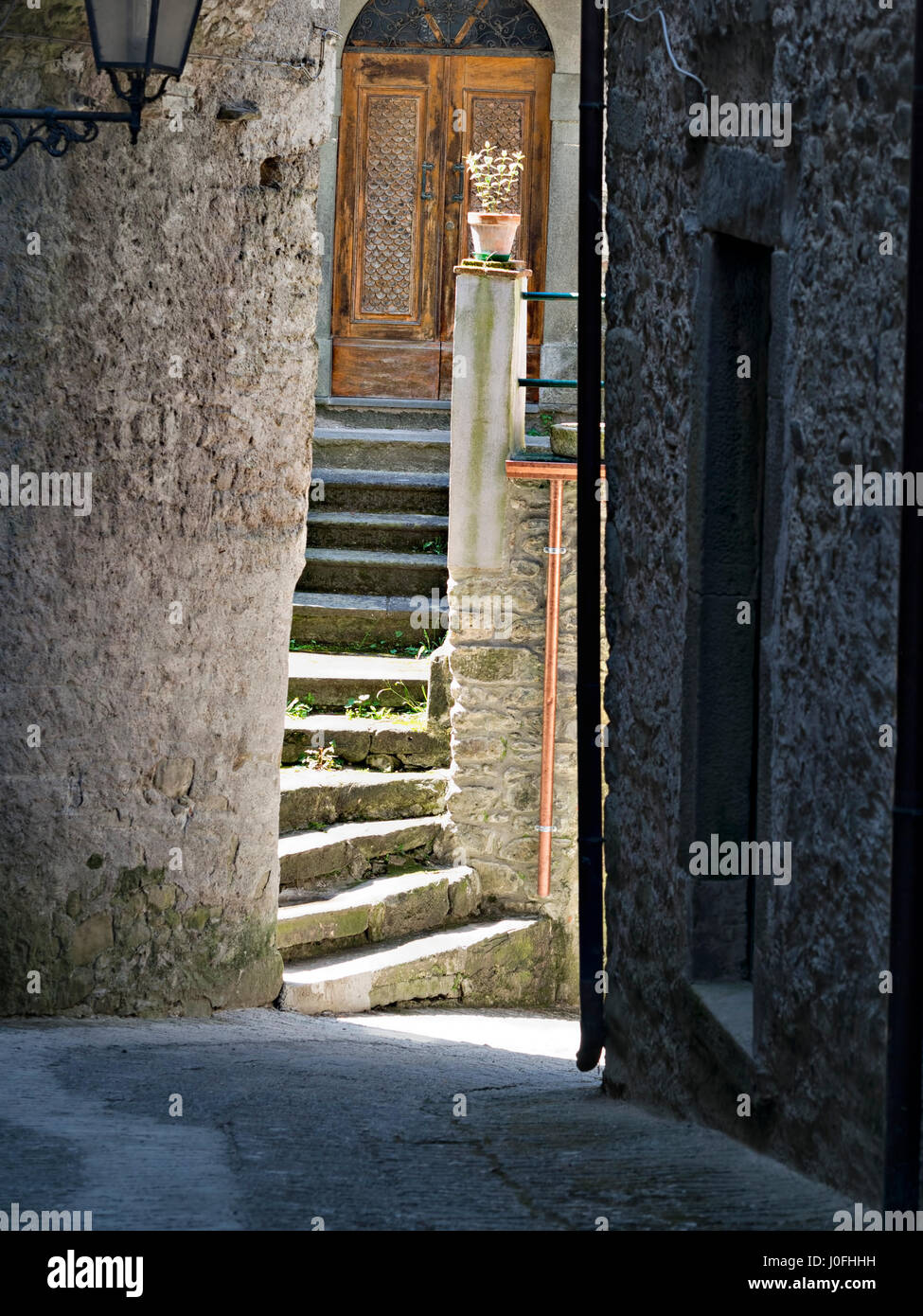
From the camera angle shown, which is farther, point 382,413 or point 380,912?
point 382,413

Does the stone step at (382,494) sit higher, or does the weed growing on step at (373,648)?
the stone step at (382,494)

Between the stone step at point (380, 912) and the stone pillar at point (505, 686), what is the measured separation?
0.24m

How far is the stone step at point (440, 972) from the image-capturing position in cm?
663

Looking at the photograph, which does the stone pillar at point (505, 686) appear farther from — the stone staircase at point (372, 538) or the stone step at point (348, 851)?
the stone staircase at point (372, 538)

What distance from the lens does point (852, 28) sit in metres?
2.51

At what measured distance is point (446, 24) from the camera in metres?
11.3

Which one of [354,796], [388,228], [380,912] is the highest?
[388,228]

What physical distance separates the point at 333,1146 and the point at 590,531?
1.83m

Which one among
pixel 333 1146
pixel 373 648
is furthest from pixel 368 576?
pixel 333 1146

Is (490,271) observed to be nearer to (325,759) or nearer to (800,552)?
(325,759)

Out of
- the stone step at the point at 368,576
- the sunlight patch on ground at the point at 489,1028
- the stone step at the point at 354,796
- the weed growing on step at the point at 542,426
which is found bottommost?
the sunlight patch on ground at the point at 489,1028

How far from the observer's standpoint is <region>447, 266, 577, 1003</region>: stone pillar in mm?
8117

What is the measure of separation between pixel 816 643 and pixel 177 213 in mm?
2935

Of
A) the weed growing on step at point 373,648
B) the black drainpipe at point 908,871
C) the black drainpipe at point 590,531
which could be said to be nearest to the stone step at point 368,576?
the weed growing on step at point 373,648
